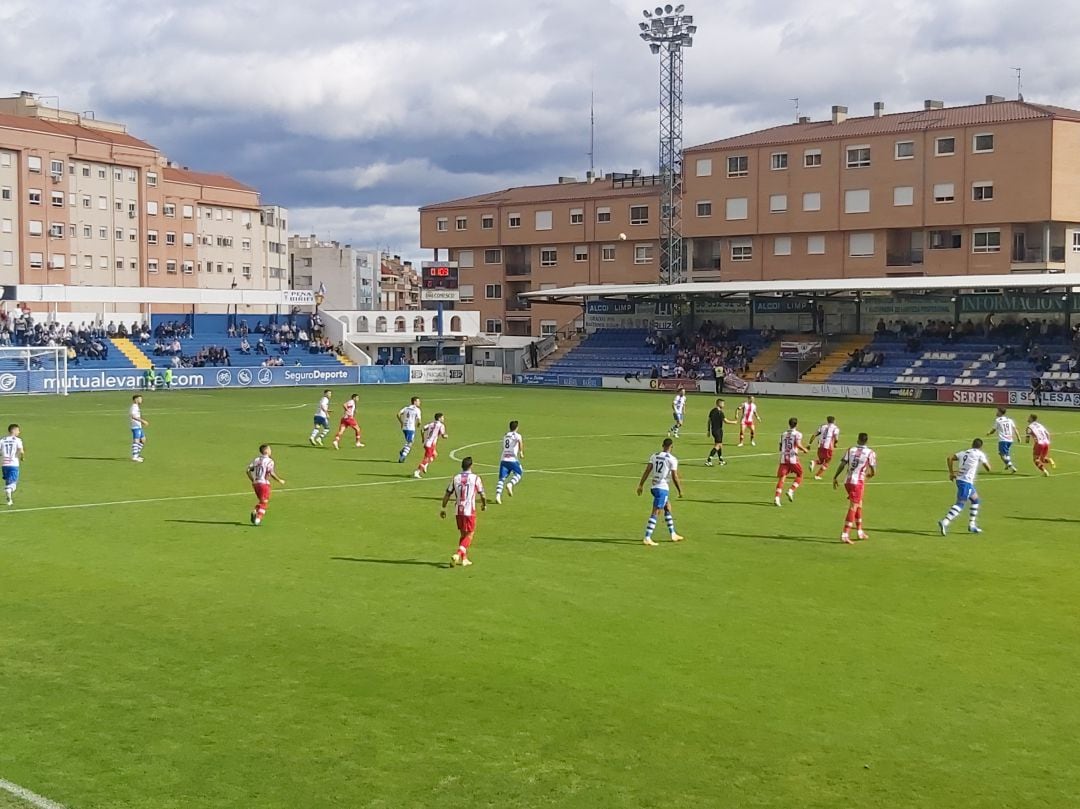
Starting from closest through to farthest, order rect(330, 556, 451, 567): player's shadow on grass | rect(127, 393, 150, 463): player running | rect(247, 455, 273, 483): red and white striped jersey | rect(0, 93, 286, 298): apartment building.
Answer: rect(330, 556, 451, 567): player's shadow on grass
rect(247, 455, 273, 483): red and white striped jersey
rect(127, 393, 150, 463): player running
rect(0, 93, 286, 298): apartment building

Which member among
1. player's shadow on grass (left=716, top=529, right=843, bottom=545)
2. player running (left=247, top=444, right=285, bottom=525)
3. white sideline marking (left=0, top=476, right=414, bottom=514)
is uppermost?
player running (left=247, top=444, right=285, bottom=525)

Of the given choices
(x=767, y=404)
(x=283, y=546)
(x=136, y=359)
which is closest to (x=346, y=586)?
(x=283, y=546)

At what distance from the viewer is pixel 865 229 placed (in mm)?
88312

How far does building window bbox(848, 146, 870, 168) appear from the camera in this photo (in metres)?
88.1

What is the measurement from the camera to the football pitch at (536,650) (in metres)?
11.2

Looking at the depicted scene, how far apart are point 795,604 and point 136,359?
7454 centimetres

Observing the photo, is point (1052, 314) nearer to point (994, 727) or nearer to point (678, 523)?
point (678, 523)

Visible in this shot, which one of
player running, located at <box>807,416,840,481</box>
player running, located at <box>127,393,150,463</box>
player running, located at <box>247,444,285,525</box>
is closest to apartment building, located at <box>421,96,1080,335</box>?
player running, located at <box>807,416,840,481</box>

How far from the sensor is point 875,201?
287 feet

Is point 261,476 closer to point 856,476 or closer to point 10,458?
point 10,458

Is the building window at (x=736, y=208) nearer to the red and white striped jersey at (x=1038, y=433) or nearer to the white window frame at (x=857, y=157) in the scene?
the white window frame at (x=857, y=157)

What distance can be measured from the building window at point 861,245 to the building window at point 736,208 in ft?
29.8

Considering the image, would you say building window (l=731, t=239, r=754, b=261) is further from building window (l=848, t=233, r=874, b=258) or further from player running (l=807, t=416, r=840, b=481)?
player running (l=807, t=416, r=840, b=481)

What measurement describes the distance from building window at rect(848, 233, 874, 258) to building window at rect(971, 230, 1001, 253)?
24.3ft
